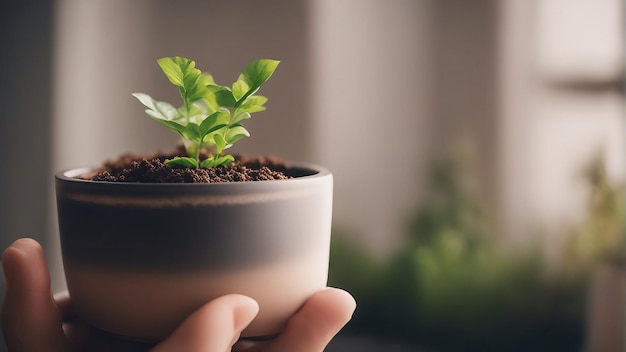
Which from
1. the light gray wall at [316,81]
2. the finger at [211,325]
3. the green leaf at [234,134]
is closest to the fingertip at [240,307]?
the finger at [211,325]

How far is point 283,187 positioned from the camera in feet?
0.93

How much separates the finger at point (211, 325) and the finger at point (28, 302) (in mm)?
102

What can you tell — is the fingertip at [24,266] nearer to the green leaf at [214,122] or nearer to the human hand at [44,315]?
the human hand at [44,315]

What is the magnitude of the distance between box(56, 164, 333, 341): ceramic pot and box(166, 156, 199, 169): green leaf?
46 millimetres

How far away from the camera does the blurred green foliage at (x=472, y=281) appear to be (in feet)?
3.33

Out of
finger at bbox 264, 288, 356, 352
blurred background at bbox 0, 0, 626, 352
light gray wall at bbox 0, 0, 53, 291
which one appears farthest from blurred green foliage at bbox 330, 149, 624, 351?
finger at bbox 264, 288, 356, 352

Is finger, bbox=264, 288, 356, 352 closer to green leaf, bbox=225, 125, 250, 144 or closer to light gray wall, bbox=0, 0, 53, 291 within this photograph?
green leaf, bbox=225, 125, 250, 144

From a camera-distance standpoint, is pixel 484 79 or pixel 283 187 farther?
pixel 484 79

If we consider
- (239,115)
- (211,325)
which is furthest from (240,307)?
(239,115)

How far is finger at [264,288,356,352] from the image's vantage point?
312mm

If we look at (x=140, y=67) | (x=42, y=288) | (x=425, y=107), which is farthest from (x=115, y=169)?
(x=425, y=107)

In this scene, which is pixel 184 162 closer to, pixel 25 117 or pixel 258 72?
pixel 258 72

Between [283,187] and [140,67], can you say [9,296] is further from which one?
[140,67]

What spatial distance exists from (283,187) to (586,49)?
99cm
